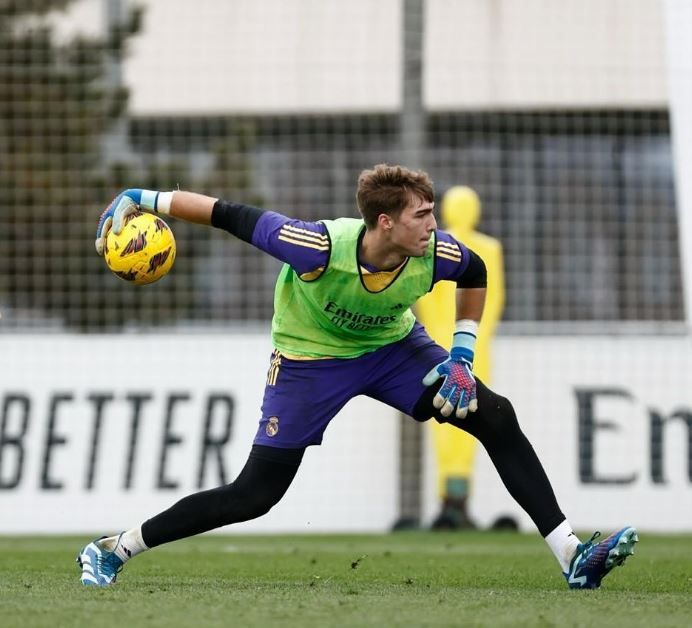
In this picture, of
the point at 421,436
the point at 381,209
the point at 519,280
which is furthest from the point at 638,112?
the point at 381,209

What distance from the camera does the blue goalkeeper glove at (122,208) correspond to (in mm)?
6645

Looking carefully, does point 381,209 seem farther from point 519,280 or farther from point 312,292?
point 519,280

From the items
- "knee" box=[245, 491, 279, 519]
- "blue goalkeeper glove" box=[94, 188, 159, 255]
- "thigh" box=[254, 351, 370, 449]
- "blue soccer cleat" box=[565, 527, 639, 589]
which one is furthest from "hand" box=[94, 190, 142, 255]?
"blue soccer cleat" box=[565, 527, 639, 589]

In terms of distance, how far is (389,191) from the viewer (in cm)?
653

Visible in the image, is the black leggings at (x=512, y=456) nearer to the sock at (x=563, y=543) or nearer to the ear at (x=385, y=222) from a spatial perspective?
the sock at (x=563, y=543)

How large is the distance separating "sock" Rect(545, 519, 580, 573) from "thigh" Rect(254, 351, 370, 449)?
1.03 metres

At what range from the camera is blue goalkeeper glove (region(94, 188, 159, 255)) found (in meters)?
6.64

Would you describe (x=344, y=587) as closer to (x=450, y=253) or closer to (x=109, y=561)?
(x=109, y=561)

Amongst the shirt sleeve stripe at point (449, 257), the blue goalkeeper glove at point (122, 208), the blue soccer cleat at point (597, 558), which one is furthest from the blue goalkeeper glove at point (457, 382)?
the blue goalkeeper glove at point (122, 208)

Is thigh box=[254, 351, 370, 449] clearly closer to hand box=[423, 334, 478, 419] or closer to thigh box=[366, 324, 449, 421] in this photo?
thigh box=[366, 324, 449, 421]

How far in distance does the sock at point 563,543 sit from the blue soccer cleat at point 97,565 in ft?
6.06

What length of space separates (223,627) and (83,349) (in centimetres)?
740

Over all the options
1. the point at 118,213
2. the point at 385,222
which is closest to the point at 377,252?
the point at 385,222

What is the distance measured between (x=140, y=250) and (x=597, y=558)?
227 centimetres
